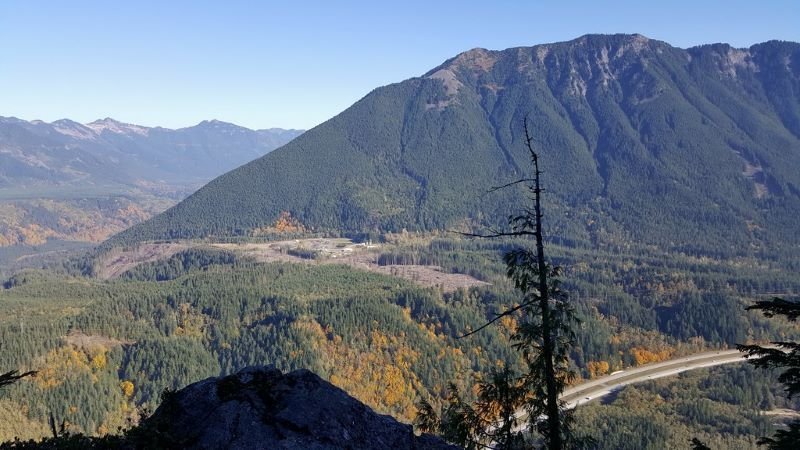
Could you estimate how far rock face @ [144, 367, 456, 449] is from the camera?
20.2 m

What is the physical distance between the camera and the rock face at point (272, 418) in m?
20.2

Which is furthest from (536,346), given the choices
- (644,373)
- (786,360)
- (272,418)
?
(644,373)

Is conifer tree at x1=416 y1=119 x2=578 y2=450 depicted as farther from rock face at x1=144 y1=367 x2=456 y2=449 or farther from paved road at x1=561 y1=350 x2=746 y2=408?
paved road at x1=561 y1=350 x2=746 y2=408

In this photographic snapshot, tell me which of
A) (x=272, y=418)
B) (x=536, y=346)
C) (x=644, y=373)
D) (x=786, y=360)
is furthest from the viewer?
(x=644, y=373)

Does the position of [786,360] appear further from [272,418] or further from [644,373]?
[644,373]

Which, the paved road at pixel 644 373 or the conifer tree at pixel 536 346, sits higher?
the conifer tree at pixel 536 346

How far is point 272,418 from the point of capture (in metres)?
21.2

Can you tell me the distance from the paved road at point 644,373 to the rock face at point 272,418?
14144cm

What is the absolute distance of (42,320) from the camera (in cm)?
19762

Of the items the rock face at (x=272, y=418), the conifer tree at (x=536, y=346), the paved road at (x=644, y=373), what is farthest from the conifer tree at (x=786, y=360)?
the paved road at (x=644, y=373)

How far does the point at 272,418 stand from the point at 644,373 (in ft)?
583

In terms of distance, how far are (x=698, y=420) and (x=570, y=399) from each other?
1187 inches

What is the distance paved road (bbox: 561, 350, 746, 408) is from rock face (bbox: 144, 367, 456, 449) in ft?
464

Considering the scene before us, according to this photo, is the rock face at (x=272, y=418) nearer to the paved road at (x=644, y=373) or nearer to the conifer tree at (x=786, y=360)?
the conifer tree at (x=786, y=360)
